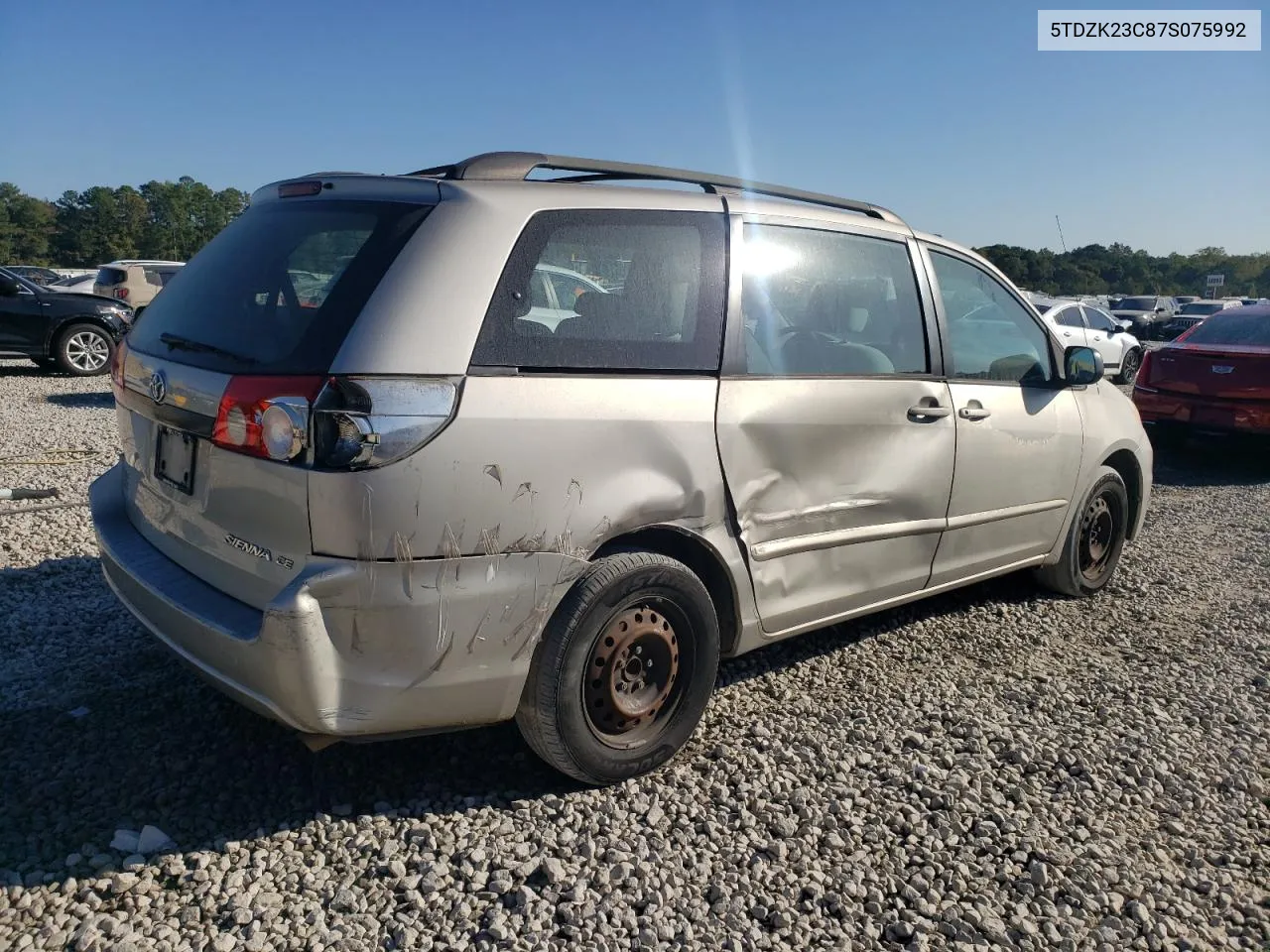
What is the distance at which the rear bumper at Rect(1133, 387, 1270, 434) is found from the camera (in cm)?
874

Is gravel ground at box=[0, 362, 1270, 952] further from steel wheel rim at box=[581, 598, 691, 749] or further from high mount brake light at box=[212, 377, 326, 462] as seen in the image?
high mount brake light at box=[212, 377, 326, 462]

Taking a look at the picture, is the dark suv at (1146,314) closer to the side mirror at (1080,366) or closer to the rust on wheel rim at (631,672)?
the side mirror at (1080,366)

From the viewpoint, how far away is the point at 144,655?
3.84 m

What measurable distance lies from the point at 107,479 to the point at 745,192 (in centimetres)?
253

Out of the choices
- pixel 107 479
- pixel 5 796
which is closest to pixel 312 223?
pixel 107 479

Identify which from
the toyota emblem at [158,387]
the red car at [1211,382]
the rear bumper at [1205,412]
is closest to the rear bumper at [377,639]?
the toyota emblem at [158,387]

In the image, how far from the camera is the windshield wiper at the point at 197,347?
267cm

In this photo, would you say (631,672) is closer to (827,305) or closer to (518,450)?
(518,450)

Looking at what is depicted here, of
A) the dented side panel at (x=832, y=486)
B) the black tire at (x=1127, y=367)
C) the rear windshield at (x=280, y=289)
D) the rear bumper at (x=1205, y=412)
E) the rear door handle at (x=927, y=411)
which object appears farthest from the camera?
the black tire at (x=1127, y=367)

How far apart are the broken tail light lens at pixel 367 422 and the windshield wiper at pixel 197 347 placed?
0.34 m

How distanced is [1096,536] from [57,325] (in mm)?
12919

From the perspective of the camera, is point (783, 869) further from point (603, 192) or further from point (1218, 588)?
point (1218, 588)

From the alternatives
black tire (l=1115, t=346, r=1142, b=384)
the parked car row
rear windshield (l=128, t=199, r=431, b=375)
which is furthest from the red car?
the parked car row

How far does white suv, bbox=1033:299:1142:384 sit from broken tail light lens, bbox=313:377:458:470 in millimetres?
16989
